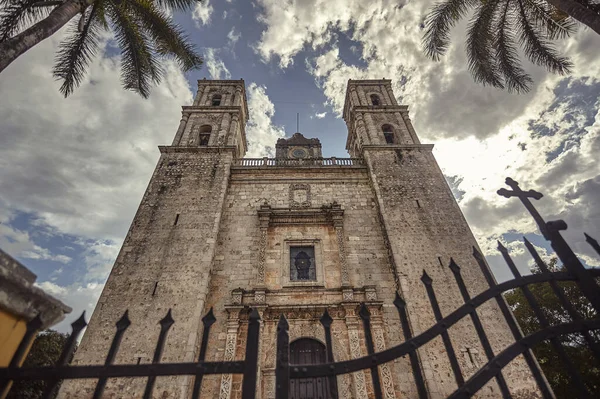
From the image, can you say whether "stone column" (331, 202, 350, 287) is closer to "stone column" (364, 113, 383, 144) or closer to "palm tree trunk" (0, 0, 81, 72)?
"stone column" (364, 113, 383, 144)

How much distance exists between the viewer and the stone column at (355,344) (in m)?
8.16

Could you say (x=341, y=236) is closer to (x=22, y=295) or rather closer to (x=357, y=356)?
(x=357, y=356)

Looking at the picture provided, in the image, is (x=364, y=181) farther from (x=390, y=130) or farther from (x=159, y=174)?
(x=159, y=174)

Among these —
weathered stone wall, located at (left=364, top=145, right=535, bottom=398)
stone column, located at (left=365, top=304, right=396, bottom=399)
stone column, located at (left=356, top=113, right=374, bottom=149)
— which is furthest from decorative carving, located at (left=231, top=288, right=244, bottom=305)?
stone column, located at (left=356, top=113, right=374, bottom=149)

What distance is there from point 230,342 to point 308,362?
250 centimetres

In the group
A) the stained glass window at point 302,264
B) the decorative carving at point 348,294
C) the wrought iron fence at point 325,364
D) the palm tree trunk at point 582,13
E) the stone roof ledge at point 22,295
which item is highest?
the palm tree trunk at point 582,13

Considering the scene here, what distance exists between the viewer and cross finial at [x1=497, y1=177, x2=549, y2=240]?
9.00 ft

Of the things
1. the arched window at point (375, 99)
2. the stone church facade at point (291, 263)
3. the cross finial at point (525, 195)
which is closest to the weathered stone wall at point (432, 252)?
the stone church facade at point (291, 263)

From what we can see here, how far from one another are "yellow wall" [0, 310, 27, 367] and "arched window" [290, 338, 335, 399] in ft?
25.2

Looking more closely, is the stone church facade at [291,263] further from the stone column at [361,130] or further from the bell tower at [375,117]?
the stone column at [361,130]

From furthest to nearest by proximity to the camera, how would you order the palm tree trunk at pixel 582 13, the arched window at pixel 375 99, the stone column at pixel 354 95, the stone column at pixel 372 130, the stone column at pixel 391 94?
the arched window at pixel 375 99
the stone column at pixel 391 94
the stone column at pixel 354 95
the stone column at pixel 372 130
the palm tree trunk at pixel 582 13

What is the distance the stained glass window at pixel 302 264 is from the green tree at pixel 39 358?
37.2 ft

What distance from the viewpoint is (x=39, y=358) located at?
47.2ft

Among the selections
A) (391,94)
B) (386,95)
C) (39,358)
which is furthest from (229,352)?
(391,94)
